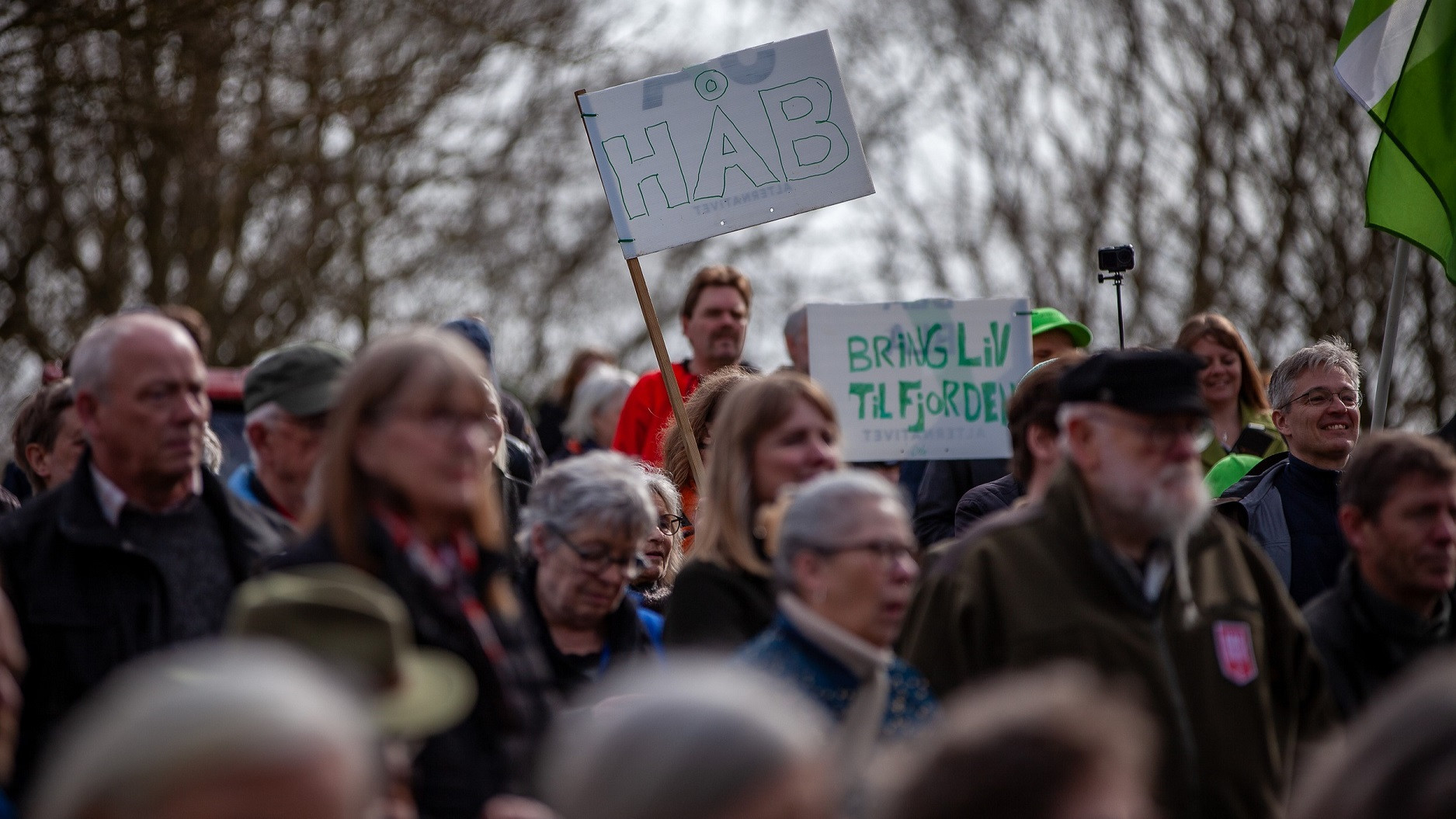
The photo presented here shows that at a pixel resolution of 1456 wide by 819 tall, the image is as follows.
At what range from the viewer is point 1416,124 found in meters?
7.15

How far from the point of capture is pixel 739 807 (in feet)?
6.28

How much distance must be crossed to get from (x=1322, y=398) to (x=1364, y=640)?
194 centimetres

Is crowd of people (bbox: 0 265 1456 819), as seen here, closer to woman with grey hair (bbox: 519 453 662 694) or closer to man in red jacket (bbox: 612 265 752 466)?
woman with grey hair (bbox: 519 453 662 694)

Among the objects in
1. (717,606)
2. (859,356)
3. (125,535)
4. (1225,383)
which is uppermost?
(125,535)

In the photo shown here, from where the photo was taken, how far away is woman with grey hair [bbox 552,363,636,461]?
9227 millimetres

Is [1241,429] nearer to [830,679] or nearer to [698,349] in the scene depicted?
[698,349]

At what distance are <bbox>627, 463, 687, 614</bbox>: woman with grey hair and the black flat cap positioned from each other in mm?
1887

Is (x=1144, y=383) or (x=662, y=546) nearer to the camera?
(x=1144, y=383)

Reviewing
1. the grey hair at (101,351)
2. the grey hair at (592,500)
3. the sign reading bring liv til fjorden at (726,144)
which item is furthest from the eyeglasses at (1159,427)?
the sign reading bring liv til fjorden at (726,144)

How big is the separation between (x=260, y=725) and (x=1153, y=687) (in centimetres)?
235

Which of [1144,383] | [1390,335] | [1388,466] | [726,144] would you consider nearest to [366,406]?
[1144,383]

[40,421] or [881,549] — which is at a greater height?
[40,421]

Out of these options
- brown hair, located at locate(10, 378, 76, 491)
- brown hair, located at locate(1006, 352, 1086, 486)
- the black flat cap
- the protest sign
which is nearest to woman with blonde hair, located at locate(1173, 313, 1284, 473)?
the protest sign

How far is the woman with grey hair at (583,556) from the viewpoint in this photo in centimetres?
418
